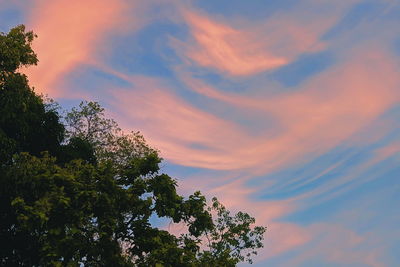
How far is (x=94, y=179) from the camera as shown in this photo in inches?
1064

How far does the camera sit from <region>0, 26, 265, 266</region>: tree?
2517 cm

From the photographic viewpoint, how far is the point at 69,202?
25.7 m

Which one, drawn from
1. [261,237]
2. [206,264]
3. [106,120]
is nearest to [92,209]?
[206,264]

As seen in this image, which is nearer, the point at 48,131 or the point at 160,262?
the point at 160,262

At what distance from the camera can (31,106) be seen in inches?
1309

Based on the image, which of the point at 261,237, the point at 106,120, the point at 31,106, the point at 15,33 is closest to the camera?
the point at 15,33

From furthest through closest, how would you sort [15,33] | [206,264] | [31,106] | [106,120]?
[106,120]
[31,106]
[15,33]
[206,264]

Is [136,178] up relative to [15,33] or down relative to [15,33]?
down

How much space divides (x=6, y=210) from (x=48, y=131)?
636 cm

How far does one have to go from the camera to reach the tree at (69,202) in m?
25.2

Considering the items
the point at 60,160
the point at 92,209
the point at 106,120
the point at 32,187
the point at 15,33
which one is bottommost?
the point at 92,209

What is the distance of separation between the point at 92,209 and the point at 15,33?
12.9 metres

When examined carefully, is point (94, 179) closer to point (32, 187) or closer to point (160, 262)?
point (32, 187)

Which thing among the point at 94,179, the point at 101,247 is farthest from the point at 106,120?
the point at 101,247
